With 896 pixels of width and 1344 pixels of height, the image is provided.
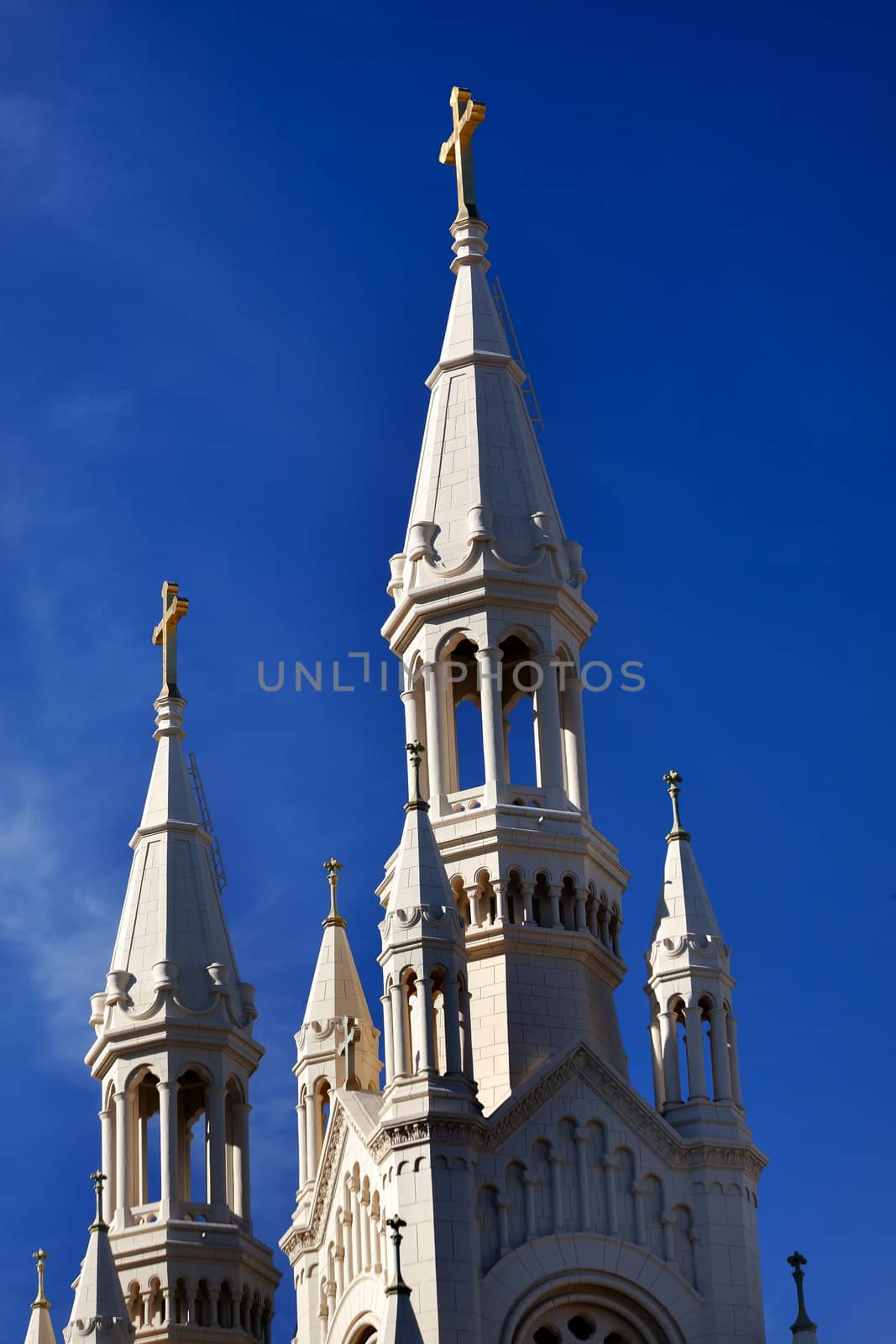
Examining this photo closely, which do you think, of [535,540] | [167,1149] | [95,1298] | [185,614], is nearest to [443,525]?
[535,540]

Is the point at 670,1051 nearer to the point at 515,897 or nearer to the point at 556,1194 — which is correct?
the point at 556,1194

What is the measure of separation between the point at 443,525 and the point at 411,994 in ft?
42.0

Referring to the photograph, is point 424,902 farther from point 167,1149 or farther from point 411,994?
point 167,1149

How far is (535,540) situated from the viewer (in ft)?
226

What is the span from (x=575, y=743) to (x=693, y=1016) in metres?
7.60

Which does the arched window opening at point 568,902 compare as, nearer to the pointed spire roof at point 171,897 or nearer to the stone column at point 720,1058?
the stone column at point 720,1058

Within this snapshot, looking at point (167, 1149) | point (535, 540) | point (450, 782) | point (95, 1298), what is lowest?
point (95, 1298)

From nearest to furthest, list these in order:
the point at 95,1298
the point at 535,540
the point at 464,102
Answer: the point at 95,1298 < the point at 535,540 < the point at 464,102

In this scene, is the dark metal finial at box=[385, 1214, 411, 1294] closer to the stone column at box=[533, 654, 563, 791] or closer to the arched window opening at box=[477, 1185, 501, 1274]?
the arched window opening at box=[477, 1185, 501, 1274]

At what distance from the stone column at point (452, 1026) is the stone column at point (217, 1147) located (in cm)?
1038

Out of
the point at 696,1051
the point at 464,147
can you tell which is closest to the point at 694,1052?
the point at 696,1051

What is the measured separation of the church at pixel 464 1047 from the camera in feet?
196

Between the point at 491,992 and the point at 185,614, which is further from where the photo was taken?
the point at 185,614

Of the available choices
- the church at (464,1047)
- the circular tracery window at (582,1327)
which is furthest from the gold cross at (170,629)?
the circular tracery window at (582,1327)
